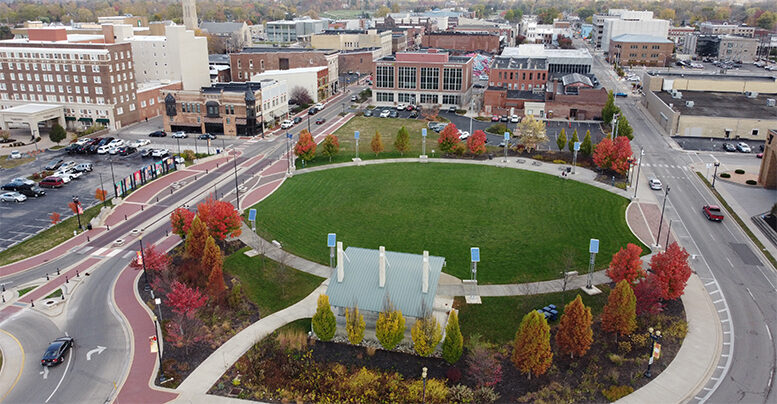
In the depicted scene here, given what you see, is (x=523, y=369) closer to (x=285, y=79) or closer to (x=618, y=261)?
(x=618, y=261)

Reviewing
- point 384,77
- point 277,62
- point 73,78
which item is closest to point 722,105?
point 384,77

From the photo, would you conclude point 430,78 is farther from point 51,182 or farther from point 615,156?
point 51,182

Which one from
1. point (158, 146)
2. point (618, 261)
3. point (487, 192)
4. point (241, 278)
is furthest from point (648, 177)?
point (158, 146)

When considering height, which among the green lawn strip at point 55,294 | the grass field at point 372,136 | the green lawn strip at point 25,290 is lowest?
the green lawn strip at point 25,290

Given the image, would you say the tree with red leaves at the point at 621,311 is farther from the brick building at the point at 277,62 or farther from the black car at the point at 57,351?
the brick building at the point at 277,62

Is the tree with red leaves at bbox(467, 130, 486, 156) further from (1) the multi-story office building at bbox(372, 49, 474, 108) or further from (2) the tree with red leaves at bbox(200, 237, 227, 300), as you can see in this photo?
(2) the tree with red leaves at bbox(200, 237, 227, 300)

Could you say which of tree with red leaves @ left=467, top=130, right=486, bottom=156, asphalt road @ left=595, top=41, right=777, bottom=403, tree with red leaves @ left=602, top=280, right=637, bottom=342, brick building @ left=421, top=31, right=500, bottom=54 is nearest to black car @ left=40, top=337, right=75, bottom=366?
tree with red leaves @ left=602, top=280, right=637, bottom=342

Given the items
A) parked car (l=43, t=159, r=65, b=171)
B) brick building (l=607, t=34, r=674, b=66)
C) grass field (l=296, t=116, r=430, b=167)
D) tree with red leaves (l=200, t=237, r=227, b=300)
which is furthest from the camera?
brick building (l=607, t=34, r=674, b=66)

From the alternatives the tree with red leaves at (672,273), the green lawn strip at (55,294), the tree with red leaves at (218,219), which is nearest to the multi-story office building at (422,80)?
the tree with red leaves at (218,219)
